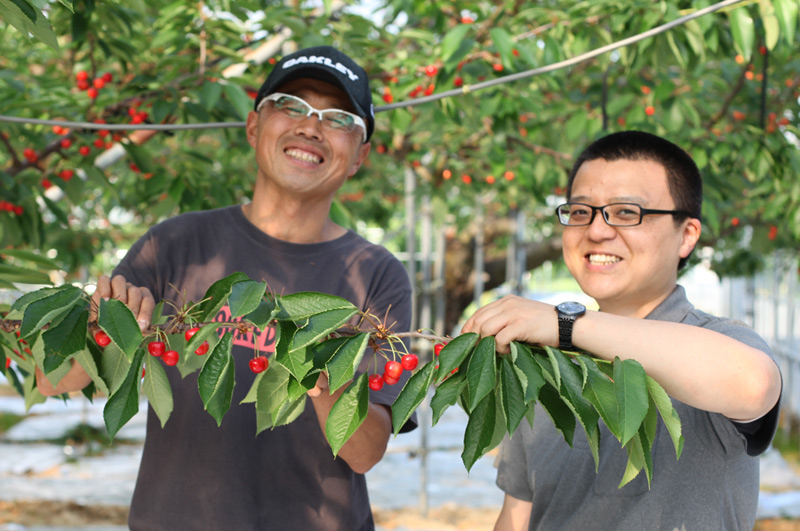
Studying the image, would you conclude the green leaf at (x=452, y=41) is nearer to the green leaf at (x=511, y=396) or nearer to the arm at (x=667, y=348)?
the arm at (x=667, y=348)

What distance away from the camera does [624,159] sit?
1.40 m

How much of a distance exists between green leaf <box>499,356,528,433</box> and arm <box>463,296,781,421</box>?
7cm

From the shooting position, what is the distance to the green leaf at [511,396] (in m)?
0.88

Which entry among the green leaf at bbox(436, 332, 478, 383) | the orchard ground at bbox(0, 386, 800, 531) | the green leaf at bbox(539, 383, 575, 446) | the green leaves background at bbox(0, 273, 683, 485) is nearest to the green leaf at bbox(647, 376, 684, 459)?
the green leaves background at bbox(0, 273, 683, 485)

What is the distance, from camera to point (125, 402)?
38.7 inches

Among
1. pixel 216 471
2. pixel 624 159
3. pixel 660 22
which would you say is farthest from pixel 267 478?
pixel 660 22

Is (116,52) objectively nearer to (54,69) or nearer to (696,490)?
(54,69)

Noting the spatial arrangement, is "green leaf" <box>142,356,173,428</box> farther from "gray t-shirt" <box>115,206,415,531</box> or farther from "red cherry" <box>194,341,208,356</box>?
"gray t-shirt" <box>115,206,415,531</box>

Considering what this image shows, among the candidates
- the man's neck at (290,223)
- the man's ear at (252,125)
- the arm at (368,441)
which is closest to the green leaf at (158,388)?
the arm at (368,441)

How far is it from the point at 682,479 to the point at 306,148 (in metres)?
0.96

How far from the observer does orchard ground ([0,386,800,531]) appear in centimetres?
547

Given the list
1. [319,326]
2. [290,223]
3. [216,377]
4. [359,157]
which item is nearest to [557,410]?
[319,326]

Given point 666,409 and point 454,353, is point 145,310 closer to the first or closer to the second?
point 454,353

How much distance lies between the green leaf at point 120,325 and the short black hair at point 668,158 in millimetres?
885
